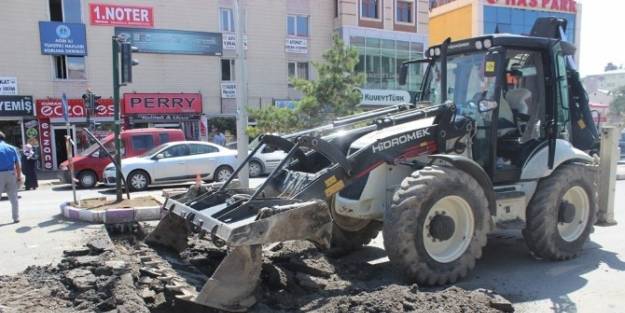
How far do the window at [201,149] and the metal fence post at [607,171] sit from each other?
39.6ft

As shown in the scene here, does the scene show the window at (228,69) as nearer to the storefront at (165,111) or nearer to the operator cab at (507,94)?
the storefront at (165,111)

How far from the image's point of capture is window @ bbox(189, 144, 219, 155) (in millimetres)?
16761

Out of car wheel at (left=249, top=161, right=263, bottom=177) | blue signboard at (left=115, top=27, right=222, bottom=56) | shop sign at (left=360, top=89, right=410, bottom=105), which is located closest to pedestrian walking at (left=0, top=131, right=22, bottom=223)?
car wheel at (left=249, top=161, right=263, bottom=177)

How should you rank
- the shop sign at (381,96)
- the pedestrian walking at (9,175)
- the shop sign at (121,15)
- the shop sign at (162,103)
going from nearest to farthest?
1. the pedestrian walking at (9,175)
2. the shop sign at (121,15)
3. the shop sign at (162,103)
4. the shop sign at (381,96)

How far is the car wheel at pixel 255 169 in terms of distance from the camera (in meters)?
19.2

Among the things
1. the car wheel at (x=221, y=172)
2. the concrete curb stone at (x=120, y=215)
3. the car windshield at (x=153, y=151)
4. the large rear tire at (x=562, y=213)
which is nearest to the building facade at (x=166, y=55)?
the car windshield at (x=153, y=151)

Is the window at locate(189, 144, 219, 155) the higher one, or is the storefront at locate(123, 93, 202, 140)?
the storefront at locate(123, 93, 202, 140)

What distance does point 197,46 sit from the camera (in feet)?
91.4

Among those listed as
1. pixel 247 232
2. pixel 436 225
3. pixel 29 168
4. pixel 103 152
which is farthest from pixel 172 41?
pixel 247 232

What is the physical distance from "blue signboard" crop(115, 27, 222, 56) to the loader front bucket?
23.2 metres

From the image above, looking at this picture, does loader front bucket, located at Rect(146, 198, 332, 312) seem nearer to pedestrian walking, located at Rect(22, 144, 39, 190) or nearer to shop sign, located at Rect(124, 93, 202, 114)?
pedestrian walking, located at Rect(22, 144, 39, 190)

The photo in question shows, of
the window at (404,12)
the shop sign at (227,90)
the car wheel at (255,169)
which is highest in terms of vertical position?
the window at (404,12)

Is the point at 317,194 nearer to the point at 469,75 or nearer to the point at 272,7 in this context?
the point at 469,75

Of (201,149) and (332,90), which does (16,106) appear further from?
(332,90)
